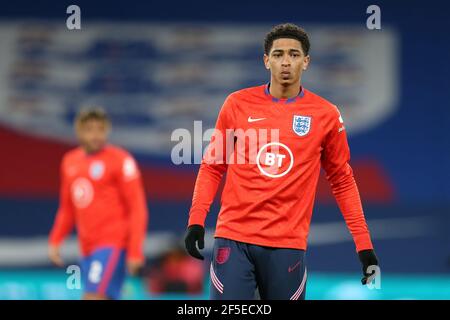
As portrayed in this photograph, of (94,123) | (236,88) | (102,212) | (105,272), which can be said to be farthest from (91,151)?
(236,88)

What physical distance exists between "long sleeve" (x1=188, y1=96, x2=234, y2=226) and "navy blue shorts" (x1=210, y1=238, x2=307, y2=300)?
7.9 inches

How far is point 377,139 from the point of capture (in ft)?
36.6

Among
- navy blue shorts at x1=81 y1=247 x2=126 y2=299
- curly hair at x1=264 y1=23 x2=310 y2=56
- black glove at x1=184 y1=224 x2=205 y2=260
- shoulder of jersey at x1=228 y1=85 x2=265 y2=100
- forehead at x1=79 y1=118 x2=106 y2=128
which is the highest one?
forehead at x1=79 y1=118 x2=106 y2=128

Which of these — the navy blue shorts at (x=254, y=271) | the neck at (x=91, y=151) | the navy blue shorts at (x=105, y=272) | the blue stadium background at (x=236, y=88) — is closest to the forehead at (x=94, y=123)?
the neck at (x=91, y=151)

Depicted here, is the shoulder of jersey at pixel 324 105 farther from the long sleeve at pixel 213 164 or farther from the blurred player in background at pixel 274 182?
the long sleeve at pixel 213 164

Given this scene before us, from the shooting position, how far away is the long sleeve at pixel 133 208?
21.9 ft

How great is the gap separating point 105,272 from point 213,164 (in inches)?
107

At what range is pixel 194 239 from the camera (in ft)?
13.1

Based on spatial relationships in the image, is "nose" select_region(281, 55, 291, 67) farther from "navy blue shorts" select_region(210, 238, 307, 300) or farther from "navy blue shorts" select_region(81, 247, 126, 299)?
"navy blue shorts" select_region(81, 247, 126, 299)

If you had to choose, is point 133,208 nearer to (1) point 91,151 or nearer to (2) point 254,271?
(1) point 91,151

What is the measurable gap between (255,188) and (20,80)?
25.9ft

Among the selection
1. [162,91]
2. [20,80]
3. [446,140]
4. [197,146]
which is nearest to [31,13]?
Answer: [20,80]

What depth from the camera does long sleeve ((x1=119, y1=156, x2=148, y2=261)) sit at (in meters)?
6.67

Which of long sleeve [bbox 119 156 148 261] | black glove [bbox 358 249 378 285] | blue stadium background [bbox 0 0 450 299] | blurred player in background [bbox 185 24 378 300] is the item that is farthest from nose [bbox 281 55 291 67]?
blue stadium background [bbox 0 0 450 299]
